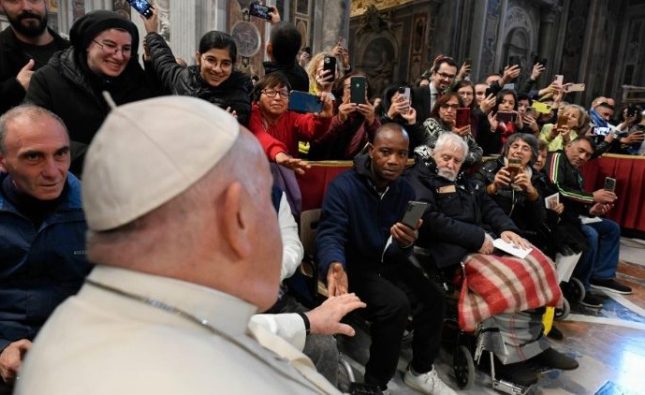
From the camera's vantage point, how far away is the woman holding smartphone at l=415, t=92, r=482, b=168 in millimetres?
3641

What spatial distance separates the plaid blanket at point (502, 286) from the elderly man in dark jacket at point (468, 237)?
9cm

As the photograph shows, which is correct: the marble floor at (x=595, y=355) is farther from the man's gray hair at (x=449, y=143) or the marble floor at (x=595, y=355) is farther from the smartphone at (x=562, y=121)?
the smartphone at (x=562, y=121)

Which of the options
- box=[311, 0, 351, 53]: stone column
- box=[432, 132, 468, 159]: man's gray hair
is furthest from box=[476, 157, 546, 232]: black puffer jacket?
box=[311, 0, 351, 53]: stone column

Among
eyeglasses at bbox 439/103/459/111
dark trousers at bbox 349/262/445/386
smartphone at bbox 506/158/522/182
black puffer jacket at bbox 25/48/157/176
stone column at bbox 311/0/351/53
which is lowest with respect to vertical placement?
dark trousers at bbox 349/262/445/386

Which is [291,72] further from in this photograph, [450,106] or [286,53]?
[450,106]

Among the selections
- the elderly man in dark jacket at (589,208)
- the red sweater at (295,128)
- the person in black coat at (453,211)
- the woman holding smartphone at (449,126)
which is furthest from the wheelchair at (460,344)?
the elderly man in dark jacket at (589,208)

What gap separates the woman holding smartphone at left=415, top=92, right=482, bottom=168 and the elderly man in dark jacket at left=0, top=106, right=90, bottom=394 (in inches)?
107

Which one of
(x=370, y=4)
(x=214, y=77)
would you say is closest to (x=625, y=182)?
(x=214, y=77)

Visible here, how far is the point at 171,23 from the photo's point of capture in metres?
5.79

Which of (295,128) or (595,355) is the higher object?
(295,128)

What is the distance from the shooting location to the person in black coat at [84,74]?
237 cm

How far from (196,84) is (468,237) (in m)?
2.13

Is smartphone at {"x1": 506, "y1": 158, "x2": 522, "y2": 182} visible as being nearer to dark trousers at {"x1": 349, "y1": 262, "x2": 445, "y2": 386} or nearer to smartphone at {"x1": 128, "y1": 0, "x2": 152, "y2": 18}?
dark trousers at {"x1": 349, "y1": 262, "x2": 445, "y2": 386}

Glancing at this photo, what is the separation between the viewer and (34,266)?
171cm
